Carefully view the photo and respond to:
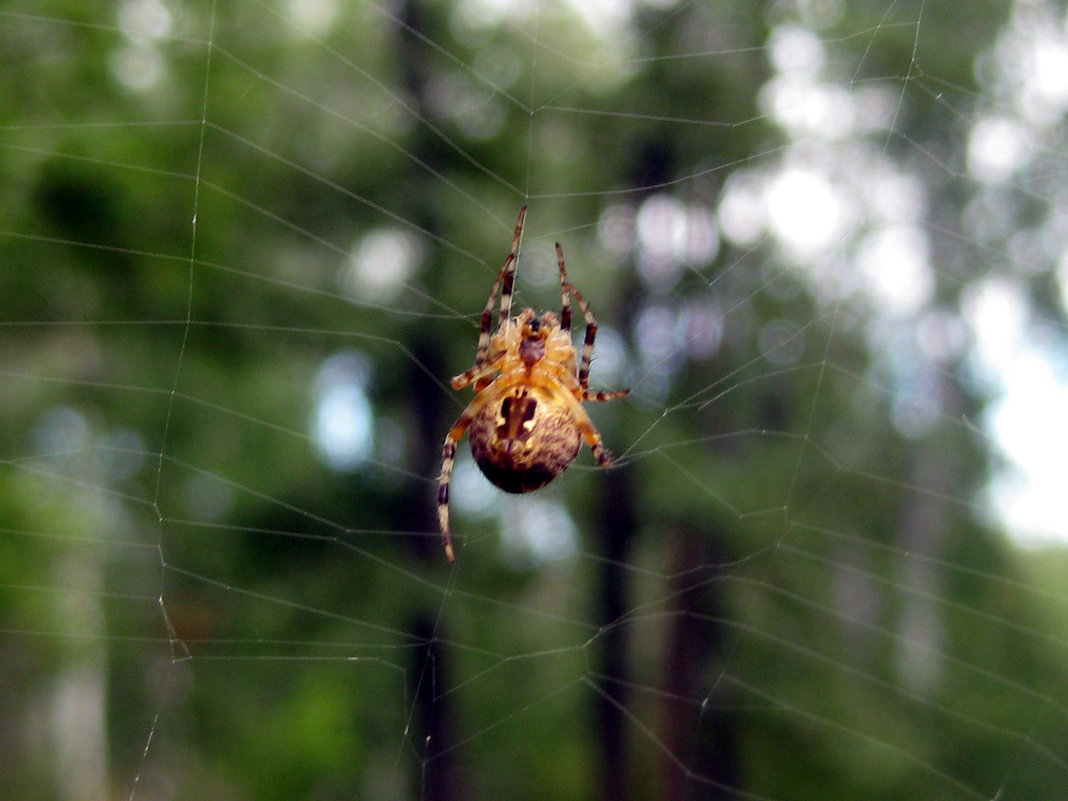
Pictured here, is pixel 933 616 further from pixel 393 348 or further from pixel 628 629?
pixel 393 348

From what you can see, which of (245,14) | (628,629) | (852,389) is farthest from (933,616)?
(245,14)

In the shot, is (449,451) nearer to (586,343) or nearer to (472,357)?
(586,343)

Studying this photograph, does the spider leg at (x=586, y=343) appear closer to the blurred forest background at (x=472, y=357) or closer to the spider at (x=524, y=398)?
the spider at (x=524, y=398)

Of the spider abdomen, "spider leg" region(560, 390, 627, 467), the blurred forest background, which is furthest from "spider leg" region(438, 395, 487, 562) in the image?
the blurred forest background

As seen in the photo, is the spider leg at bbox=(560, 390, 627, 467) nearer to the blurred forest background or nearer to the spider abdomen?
the spider abdomen

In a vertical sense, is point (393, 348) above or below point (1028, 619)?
above
